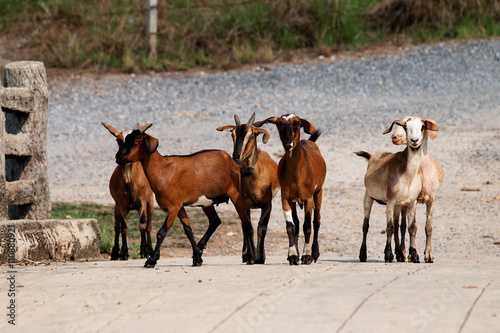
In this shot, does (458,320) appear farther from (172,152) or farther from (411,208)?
(172,152)

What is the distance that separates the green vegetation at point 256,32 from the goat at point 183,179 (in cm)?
1505

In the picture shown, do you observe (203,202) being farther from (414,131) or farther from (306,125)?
(414,131)

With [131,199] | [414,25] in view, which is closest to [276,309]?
[131,199]

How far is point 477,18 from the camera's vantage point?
24375 millimetres

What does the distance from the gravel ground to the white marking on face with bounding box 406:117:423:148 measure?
4.08m

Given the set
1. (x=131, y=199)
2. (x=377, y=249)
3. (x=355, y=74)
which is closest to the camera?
(x=131, y=199)

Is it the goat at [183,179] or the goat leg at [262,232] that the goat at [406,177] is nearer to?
the goat leg at [262,232]

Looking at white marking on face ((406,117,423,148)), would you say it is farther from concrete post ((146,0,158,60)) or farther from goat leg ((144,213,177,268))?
concrete post ((146,0,158,60))

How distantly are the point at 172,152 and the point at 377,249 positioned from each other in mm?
7378

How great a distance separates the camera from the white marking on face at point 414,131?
8.79 meters

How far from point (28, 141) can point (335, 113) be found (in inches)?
436

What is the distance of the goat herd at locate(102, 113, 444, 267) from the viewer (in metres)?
8.43

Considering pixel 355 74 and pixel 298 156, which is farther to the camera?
pixel 355 74

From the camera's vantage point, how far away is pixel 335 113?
66.4 ft
